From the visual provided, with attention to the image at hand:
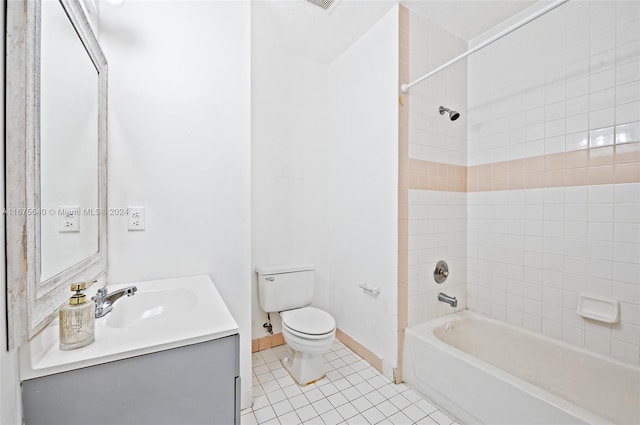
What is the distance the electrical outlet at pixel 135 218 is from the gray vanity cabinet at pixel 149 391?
2.88 feet

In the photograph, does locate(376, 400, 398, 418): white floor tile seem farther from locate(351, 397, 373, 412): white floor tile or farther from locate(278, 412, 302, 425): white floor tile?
locate(278, 412, 302, 425): white floor tile

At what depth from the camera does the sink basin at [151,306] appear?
108 cm

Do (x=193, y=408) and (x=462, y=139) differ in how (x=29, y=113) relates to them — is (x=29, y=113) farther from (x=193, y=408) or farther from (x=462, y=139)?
(x=462, y=139)

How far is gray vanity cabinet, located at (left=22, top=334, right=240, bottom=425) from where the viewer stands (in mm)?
623

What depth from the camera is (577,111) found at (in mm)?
1604

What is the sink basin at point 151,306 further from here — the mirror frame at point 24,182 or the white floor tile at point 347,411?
the white floor tile at point 347,411

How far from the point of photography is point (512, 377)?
1.30m

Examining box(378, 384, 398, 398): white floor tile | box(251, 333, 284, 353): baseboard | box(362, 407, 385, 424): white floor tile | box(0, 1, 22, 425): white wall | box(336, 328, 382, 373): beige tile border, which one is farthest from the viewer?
box(251, 333, 284, 353): baseboard

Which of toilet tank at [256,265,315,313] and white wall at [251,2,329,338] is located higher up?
white wall at [251,2,329,338]

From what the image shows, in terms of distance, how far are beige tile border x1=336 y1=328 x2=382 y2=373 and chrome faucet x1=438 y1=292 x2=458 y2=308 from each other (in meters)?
0.61

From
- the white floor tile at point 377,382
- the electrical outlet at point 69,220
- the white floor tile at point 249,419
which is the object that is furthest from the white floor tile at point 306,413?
the electrical outlet at point 69,220

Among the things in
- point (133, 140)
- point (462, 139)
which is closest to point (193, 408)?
point (133, 140)

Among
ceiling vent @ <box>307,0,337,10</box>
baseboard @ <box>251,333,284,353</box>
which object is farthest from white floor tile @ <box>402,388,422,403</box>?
ceiling vent @ <box>307,0,337,10</box>

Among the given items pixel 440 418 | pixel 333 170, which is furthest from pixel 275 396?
pixel 333 170
